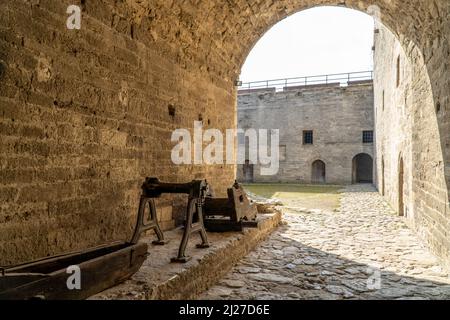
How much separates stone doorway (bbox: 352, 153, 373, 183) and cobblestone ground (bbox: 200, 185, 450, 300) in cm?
1727

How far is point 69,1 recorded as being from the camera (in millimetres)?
3633

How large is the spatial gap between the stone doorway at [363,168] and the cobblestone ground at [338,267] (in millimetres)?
17266

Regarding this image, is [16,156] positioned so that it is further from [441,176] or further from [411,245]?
[411,245]

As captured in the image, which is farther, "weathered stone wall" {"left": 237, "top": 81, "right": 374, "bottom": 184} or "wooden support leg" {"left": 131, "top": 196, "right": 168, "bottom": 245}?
"weathered stone wall" {"left": 237, "top": 81, "right": 374, "bottom": 184}

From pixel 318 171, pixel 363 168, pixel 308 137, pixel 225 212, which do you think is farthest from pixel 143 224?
pixel 363 168

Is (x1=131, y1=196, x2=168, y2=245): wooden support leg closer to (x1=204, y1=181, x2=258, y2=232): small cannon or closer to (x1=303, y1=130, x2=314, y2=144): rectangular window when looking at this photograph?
(x1=204, y1=181, x2=258, y2=232): small cannon

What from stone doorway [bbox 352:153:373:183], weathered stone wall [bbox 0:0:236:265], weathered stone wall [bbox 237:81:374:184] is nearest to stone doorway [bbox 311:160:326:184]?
weathered stone wall [bbox 237:81:374:184]

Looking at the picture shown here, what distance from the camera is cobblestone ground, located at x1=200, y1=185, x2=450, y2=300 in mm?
3836

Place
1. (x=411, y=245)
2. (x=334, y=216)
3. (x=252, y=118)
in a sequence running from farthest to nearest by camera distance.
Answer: (x=252, y=118) < (x=334, y=216) < (x=411, y=245)

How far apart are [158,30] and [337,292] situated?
169 inches

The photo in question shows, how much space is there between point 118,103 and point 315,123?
66.4 feet

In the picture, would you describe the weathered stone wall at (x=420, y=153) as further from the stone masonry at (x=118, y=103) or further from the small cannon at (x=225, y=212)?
the small cannon at (x=225, y=212)

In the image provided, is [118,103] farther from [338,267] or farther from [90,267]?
[338,267]
